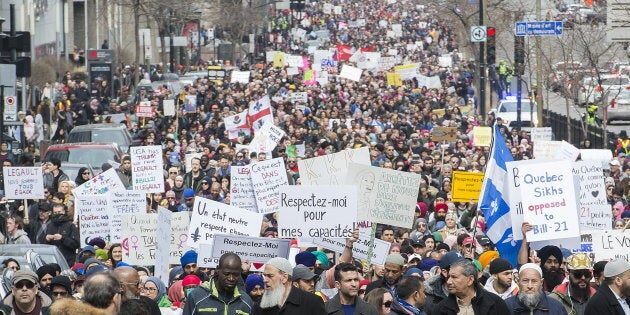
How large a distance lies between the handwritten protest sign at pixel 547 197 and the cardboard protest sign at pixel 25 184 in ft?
29.9

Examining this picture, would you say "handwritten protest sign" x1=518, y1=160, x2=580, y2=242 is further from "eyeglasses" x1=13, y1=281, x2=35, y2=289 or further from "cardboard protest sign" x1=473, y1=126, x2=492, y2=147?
"cardboard protest sign" x1=473, y1=126, x2=492, y2=147

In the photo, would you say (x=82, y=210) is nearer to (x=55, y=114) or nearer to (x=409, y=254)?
(x=409, y=254)

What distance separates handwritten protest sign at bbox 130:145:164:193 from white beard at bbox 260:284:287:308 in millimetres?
12668

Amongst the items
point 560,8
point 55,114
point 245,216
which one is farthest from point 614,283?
point 560,8

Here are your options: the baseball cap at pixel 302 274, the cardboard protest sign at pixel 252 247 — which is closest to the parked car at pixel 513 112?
the cardboard protest sign at pixel 252 247

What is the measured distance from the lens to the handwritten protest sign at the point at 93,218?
1772 centimetres

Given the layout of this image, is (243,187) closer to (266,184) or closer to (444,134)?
(266,184)

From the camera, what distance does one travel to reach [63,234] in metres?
18.2

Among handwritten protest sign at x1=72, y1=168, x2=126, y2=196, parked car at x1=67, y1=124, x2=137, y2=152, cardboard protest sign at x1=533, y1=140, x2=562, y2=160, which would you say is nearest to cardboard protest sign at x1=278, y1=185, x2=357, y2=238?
handwritten protest sign at x1=72, y1=168, x2=126, y2=196

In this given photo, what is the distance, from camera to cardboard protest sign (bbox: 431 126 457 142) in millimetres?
33438

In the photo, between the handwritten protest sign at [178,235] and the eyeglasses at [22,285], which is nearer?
the eyeglasses at [22,285]

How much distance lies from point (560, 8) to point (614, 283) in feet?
130

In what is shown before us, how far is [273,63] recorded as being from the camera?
213 ft

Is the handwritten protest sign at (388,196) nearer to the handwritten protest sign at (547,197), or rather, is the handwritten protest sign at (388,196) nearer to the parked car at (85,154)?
the handwritten protest sign at (547,197)
